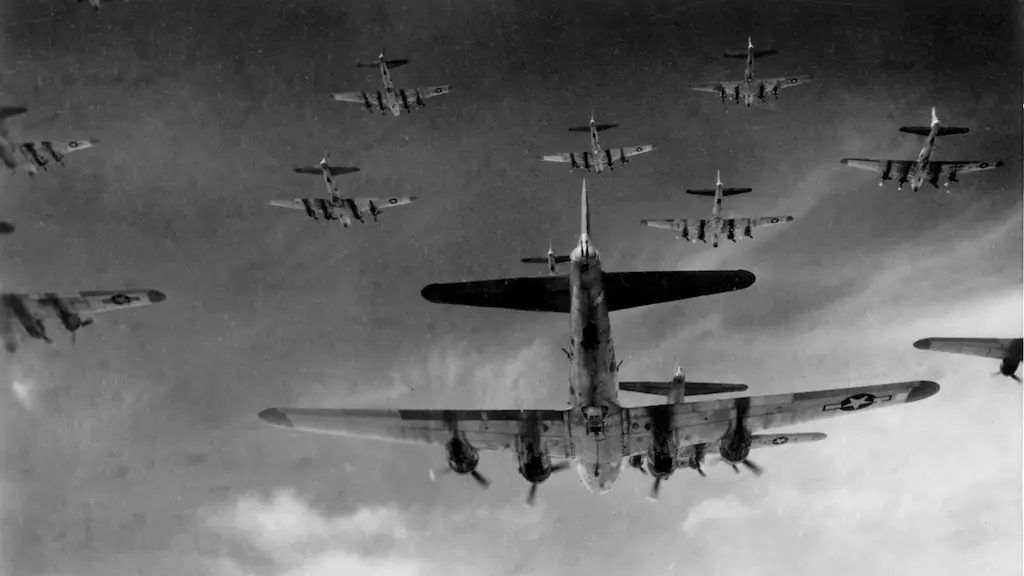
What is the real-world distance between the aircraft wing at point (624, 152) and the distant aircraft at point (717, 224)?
4612 mm

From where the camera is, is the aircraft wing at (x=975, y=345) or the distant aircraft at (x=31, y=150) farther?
the aircraft wing at (x=975, y=345)

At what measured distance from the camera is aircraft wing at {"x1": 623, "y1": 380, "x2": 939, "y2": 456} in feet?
89.0

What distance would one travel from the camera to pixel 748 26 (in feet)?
103

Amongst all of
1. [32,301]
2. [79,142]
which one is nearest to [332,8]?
[79,142]

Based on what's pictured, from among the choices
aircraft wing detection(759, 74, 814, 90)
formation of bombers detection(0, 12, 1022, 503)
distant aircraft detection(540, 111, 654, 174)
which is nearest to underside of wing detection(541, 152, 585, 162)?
distant aircraft detection(540, 111, 654, 174)

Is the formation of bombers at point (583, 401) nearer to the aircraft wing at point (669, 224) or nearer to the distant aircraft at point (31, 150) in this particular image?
the distant aircraft at point (31, 150)

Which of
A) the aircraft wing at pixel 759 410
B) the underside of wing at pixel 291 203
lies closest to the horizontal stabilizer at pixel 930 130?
the aircraft wing at pixel 759 410

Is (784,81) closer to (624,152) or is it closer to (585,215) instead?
(624,152)

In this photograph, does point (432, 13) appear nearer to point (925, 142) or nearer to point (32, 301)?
point (32, 301)

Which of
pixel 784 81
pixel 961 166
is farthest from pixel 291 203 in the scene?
pixel 961 166

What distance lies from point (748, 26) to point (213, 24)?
23852 mm

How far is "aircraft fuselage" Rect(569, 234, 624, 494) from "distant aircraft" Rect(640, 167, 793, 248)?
59.1 ft

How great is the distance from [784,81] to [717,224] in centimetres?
921

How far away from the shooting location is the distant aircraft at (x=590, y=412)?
26438 millimetres
